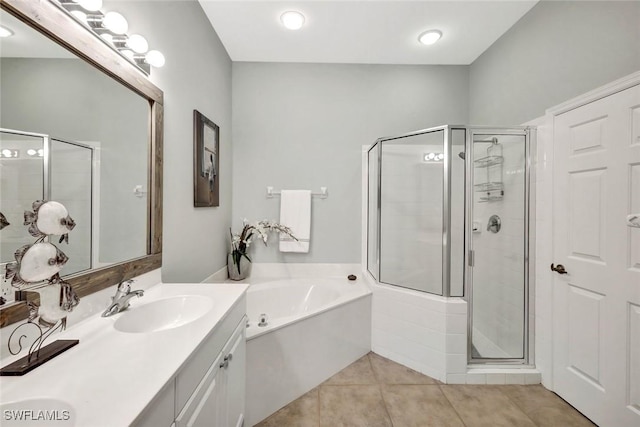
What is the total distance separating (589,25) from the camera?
58.6 inches

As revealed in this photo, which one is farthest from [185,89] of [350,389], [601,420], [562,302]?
[601,420]

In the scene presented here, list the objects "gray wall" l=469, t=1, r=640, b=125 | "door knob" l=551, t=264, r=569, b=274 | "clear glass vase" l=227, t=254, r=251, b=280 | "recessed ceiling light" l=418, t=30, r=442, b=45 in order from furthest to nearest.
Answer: "clear glass vase" l=227, t=254, r=251, b=280
"recessed ceiling light" l=418, t=30, r=442, b=45
"door knob" l=551, t=264, r=569, b=274
"gray wall" l=469, t=1, r=640, b=125

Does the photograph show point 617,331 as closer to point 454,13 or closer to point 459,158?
point 459,158

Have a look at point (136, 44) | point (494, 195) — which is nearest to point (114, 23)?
point (136, 44)

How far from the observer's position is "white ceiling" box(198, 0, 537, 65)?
6.11ft

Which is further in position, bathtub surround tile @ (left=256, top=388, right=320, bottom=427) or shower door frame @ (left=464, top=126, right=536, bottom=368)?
shower door frame @ (left=464, top=126, right=536, bottom=368)

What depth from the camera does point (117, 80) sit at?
1.12 metres

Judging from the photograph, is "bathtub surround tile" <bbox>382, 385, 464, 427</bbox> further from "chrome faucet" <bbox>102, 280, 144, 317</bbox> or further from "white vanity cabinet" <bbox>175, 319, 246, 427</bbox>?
"chrome faucet" <bbox>102, 280, 144, 317</bbox>

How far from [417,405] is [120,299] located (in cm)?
177

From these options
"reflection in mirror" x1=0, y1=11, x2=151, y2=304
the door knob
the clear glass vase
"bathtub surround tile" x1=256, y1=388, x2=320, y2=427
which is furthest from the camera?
the clear glass vase

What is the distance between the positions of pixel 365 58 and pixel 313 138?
36.2 inches

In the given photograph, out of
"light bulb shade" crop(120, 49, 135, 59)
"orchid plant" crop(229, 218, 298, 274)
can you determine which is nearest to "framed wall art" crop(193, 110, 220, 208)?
"orchid plant" crop(229, 218, 298, 274)

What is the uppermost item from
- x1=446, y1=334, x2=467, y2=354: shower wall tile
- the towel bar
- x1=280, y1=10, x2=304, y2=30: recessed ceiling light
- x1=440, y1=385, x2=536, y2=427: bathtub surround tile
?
x1=280, y1=10, x2=304, y2=30: recessed ceiling light

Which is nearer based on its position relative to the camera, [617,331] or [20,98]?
[20,98]
